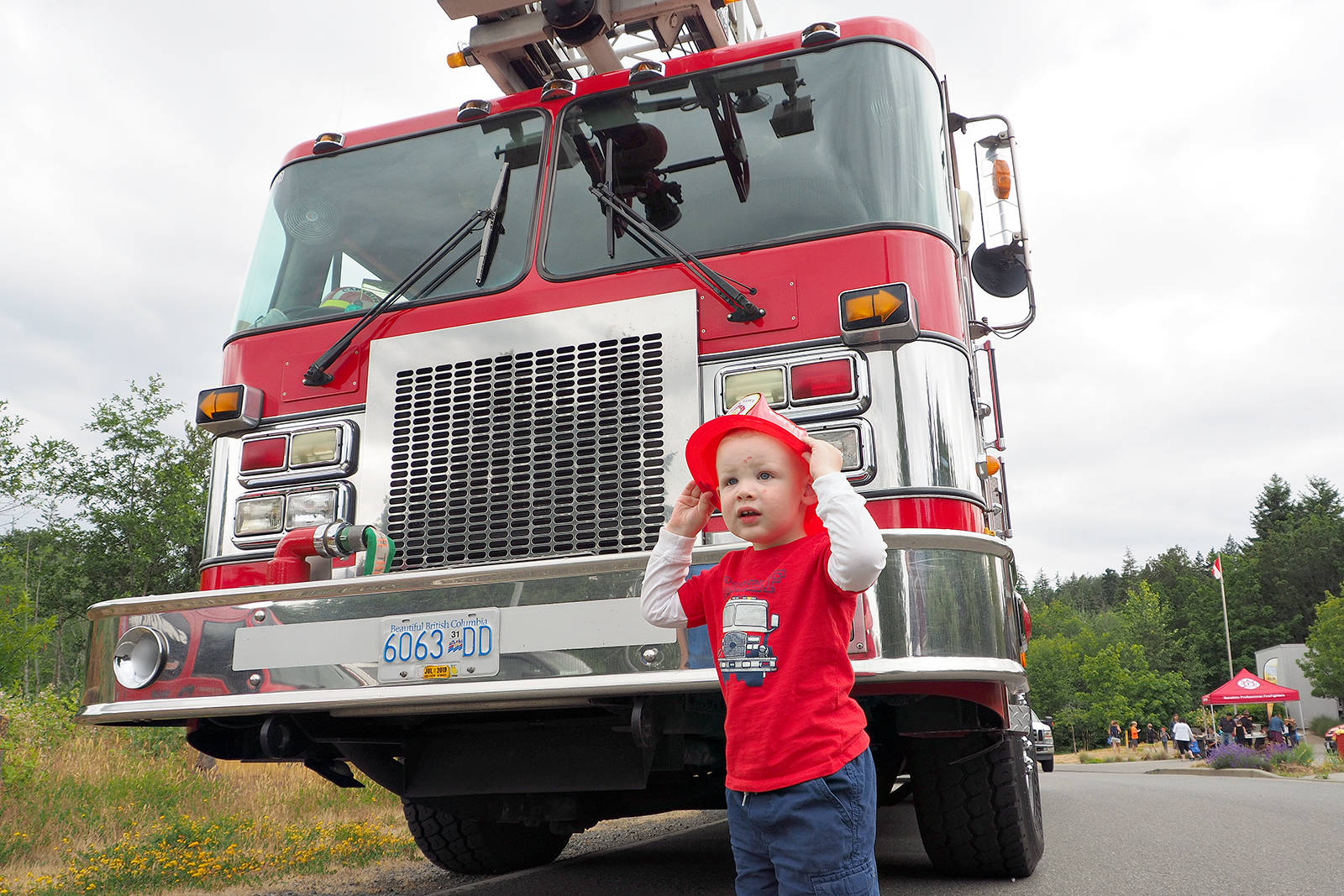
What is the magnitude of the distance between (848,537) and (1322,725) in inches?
2322

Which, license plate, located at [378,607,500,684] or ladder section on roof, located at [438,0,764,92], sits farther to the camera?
ladder section on roof, located at [438,0,764,92]

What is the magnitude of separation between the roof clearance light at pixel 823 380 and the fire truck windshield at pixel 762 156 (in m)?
0.53

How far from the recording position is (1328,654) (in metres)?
47.3

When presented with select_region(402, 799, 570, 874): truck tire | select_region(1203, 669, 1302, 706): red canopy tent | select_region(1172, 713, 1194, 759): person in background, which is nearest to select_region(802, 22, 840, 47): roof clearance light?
select_region(402, 799, 570, 874): truck tire

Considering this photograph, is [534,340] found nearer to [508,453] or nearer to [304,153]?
[508,453]

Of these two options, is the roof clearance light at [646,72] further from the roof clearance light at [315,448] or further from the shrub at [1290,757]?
the shrub at [1290,757]

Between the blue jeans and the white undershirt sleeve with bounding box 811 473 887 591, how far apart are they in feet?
1.20

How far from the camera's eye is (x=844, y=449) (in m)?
3.04

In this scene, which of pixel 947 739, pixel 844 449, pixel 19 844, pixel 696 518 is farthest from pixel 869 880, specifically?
pixel 19 844

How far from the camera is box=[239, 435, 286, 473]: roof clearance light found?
11.9 ft

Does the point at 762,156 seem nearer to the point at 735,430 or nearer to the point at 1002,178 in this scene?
the point at 1002,178

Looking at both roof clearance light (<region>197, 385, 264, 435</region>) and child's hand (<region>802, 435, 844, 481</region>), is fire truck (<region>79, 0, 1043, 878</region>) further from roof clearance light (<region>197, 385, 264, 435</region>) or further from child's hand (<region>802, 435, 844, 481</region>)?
child's hand (<region>802, 435, 844, 481</region>)

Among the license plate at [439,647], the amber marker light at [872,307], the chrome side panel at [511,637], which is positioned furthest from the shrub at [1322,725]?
the license plate at [439,647]

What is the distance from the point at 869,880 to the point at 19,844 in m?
5.93
